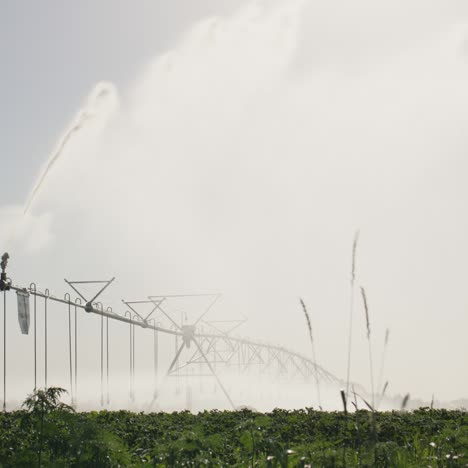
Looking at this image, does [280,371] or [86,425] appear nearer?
[86,425]

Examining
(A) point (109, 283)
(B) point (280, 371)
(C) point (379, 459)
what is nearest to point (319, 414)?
(C) point (379, 459)

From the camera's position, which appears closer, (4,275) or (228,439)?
(228,439)

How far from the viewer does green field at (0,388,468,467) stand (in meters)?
9.99

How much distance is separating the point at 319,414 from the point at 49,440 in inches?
367

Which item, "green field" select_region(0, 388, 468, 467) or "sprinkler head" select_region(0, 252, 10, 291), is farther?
"sprinkler head" select_region(0, 252, 10, 291)

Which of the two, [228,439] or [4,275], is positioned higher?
[4,275]

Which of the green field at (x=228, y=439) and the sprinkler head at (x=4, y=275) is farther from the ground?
the sprinkler head at (x=4, y=275)

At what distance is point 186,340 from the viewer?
5431 centimetres

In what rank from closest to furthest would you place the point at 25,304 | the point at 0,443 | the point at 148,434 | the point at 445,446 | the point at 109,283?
the point at 445,446
the point at 0,443
the point at 148,434
the point at 25,304
the point at 109,283

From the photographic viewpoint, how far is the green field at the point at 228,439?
32.8 ft

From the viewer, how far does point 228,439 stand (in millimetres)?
15680

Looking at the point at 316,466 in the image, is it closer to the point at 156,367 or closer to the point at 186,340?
the point at 156,367

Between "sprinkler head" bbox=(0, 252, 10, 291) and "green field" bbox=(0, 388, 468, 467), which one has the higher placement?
"sprinkler head" bbox=(0, 252, 10, 291)

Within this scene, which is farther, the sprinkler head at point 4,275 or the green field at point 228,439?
the sprinkler head at point 4,275
